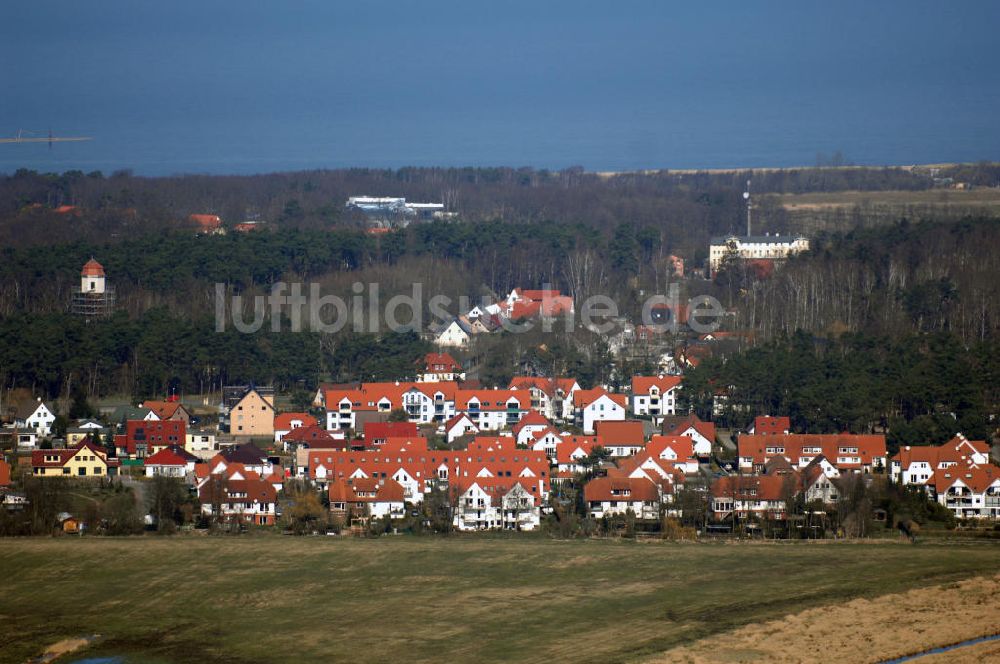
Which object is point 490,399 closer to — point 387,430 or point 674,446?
point 387,430

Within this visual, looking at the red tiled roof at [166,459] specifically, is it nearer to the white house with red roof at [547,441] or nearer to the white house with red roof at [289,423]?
the white house with red roof at [289,423]

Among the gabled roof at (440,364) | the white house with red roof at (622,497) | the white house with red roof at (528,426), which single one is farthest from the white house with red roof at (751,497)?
the gabled roof at (440,364)

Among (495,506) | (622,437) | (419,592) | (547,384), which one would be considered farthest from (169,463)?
(419,592)

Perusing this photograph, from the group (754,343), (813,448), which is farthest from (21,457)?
(754,343)

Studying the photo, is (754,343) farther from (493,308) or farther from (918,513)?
(918,513)

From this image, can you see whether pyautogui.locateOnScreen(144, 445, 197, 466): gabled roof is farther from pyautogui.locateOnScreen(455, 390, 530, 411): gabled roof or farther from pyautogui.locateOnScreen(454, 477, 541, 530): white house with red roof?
pyautogui.locateOnScreen(455, 390, 530, 411): gabled roof

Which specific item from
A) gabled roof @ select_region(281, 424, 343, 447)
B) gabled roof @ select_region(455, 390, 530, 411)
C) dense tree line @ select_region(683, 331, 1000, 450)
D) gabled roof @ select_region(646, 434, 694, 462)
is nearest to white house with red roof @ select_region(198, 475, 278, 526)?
gabled roof @ select_region(281, 424, 343, 447)
